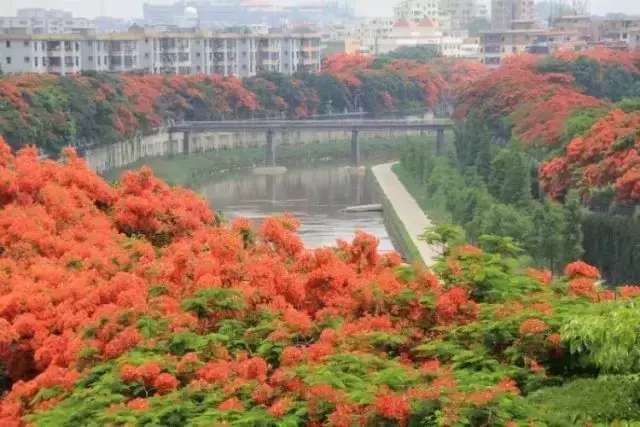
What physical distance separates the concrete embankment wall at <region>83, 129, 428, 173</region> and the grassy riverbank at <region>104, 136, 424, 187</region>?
67 cm

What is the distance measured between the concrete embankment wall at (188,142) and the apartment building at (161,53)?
1381 cm

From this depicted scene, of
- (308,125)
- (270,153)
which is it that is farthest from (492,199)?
(308,125)

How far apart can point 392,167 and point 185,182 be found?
9958mm

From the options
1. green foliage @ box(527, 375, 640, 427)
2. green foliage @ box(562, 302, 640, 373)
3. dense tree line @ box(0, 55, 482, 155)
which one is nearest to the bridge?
dense tree line @ box(0, 55, 482, 155)

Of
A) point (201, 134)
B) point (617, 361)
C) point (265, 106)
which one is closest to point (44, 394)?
point (617, 361)

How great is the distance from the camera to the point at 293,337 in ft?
57.2

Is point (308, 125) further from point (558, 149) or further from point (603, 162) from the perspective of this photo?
point (603, 162)

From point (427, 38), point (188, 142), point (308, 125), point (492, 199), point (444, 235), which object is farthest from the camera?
point (427, 38)

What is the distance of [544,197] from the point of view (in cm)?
4350

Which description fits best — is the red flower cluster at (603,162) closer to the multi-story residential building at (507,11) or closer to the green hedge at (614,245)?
the green hedge at (614,245)

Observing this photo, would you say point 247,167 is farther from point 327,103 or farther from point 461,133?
point 327,103

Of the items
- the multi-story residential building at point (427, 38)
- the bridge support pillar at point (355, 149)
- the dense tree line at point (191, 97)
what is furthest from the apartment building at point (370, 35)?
the bridge support pillar at point (355, 149)

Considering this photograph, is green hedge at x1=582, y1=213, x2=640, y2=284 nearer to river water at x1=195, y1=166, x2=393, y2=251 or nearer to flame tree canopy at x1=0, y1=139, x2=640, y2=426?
river water at x1=195, y1=166, x2=393, y2=251

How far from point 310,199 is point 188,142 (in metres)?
18.1
